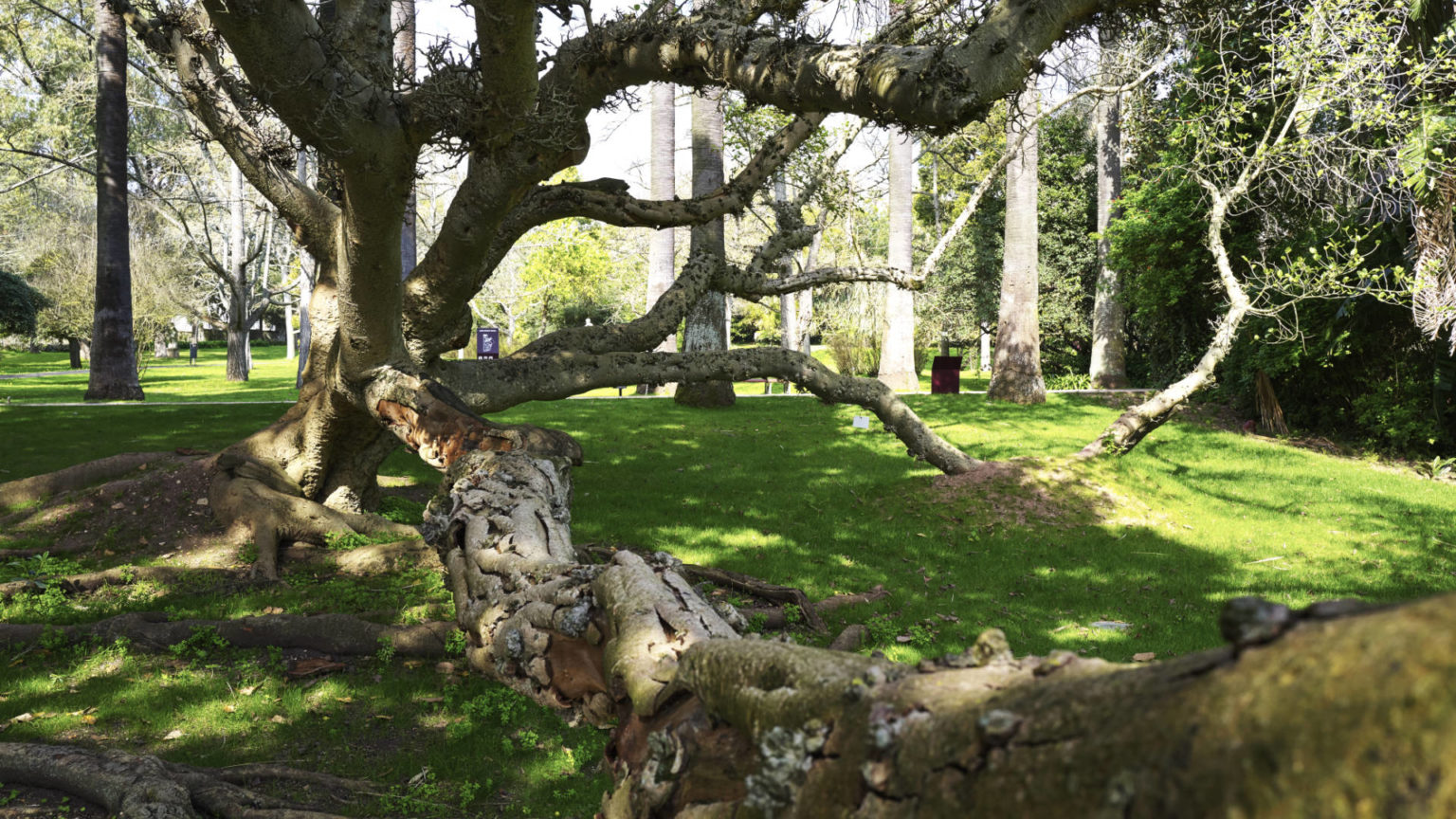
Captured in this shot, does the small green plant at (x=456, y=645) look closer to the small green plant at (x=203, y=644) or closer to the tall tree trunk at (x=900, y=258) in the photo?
the small green plant at (x=203, y=644)

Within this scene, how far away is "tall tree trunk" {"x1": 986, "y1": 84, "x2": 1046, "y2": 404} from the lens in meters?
18.3

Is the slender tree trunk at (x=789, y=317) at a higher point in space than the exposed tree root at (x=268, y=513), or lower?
higher

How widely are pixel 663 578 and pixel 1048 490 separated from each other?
780 centimetres

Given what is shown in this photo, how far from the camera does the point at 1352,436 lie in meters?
14.9

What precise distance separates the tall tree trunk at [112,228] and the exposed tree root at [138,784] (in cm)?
1584

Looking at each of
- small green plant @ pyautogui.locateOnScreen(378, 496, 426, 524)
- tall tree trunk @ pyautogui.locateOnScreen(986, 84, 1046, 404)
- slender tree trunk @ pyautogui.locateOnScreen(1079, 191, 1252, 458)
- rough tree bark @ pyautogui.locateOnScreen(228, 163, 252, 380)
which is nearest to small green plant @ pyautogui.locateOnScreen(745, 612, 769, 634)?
small green plant @ pyautogui.locateOnScreen(378, 496, 426, 524)

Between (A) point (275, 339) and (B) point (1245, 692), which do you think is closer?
(B) point (1245, 692)

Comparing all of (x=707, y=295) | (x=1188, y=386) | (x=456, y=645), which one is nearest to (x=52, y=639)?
(x=456, y=645)

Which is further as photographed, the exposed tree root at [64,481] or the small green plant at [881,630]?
the exposed tree root at [64,481]

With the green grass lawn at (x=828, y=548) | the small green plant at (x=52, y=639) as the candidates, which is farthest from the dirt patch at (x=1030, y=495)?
the small green plant at (x=52, y=639)

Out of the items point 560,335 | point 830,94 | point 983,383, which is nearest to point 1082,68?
point 983,383

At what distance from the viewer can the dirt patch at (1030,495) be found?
30.8ft

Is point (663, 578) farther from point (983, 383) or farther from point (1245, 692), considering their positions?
point (983, 383)

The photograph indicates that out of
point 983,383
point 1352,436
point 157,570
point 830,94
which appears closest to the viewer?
point 830,94
